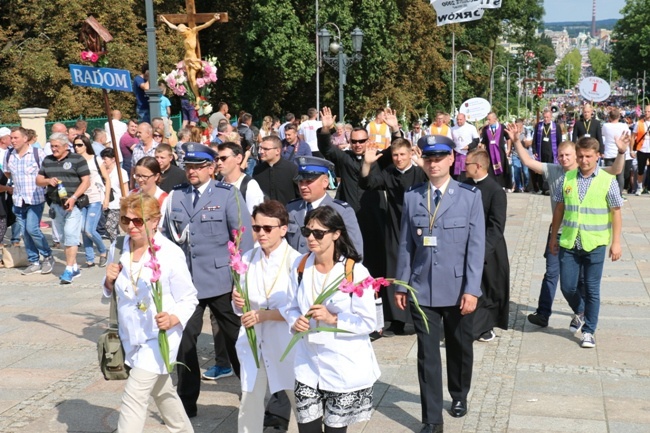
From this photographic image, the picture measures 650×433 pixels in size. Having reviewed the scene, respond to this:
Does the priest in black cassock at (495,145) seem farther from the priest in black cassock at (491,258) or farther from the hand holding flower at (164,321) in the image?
the hand holding flower at (164,321)

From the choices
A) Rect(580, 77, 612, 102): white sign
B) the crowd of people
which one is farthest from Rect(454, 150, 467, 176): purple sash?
the crowd of people

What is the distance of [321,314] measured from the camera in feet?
16.4

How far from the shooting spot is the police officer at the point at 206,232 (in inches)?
272

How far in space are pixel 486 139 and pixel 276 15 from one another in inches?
902

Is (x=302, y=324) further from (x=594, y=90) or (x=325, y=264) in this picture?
(x=594, y=90)

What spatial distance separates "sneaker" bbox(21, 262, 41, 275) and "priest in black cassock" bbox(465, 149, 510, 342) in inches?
256

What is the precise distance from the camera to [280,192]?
953cm

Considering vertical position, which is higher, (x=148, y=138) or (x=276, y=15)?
(x=276, y=15)

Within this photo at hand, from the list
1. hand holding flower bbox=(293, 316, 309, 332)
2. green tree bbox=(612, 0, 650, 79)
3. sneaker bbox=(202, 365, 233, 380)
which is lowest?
sneaker bbox=(202, 365, 233, 380)

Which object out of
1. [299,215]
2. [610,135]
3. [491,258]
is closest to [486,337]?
[491,258]

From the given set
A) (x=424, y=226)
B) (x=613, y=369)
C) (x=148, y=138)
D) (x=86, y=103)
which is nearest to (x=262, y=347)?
(x=424, y=226)

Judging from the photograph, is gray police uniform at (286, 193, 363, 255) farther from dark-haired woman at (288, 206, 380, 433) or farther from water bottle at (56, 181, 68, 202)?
water bottle at (56, 181, 68, 202)

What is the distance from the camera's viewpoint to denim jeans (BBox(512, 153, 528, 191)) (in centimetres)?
2303

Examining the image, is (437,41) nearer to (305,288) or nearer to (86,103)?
(86,103)
